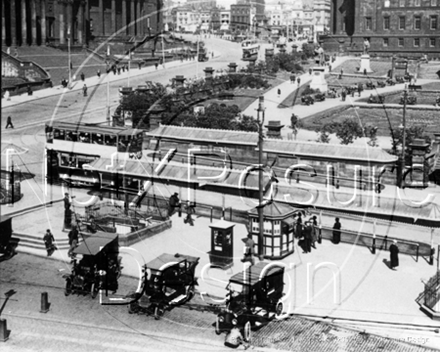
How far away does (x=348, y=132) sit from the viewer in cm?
4556

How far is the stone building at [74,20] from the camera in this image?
281ft

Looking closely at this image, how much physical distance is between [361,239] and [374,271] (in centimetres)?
311

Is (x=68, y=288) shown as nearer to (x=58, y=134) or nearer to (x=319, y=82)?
(x=58, y=134)

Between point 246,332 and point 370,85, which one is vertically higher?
point 370,85

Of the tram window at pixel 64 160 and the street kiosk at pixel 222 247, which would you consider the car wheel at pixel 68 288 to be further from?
the tram window at pixel 64 160

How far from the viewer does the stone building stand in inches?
3366

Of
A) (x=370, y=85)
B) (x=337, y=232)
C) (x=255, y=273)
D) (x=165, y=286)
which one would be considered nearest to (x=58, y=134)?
(x=337, y=232)

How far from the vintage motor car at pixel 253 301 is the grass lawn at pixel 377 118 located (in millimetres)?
32514

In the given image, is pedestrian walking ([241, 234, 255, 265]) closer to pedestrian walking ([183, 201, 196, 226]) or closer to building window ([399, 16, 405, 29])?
pedestrian walking ([183, 201, 196, 226])

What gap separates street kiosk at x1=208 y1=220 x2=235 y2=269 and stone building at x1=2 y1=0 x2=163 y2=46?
61058 millimetres

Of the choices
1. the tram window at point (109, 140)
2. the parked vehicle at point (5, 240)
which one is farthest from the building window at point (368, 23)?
the parked vehicle at point (5, 240)

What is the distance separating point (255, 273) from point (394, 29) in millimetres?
85182

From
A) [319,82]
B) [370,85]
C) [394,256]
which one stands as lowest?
[394,256]

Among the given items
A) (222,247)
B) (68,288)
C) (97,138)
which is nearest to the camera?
(68,288)
